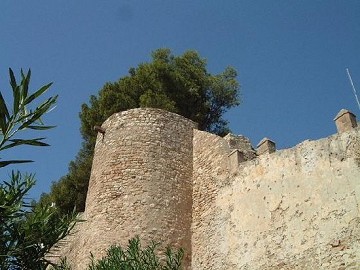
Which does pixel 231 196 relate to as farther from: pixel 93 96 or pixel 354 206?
pixel 93 96

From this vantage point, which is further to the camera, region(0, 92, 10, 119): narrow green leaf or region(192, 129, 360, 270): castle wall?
region(192, 129, 360, 270): castle wall

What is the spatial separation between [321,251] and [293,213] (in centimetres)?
90

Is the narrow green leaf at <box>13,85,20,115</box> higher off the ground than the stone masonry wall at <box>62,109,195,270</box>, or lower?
lower

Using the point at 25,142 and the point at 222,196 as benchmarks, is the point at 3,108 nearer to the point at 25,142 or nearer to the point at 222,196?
the point at 25,142

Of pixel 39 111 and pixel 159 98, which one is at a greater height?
pixel 159 98

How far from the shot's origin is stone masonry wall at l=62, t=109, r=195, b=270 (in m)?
10.5

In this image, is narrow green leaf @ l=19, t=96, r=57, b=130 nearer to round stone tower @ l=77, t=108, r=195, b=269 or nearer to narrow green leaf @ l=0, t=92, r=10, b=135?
narrow green leaf @ l=0, t=92, r=10, b=135

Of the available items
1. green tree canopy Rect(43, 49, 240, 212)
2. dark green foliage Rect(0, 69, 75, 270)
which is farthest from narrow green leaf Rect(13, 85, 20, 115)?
green tree canopy Rect(43, 49, 240, 212)

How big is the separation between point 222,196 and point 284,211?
1872 millimetres

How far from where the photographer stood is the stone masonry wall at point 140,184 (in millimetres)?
10469

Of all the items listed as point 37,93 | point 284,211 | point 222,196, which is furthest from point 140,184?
point 37,93

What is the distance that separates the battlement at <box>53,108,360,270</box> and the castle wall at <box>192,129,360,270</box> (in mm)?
17

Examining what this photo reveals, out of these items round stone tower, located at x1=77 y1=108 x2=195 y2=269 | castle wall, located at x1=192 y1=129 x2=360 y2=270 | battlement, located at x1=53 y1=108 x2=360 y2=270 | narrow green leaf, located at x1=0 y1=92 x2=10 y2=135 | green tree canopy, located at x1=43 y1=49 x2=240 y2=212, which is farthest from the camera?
green tree canopy, located at x1=43 y1=49 x2=240 y2=212

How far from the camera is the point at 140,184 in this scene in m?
10.9
